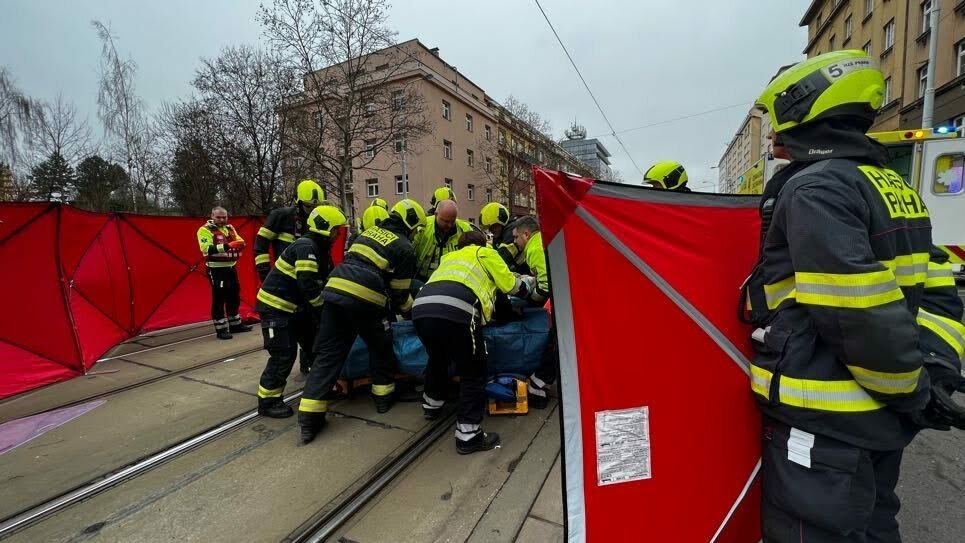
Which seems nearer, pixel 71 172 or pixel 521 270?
pixel 521 270

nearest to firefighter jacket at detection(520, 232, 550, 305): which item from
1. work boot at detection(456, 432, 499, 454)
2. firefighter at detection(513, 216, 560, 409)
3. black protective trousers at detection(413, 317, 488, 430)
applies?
firefighter at detection(513, 216, 560, 409)

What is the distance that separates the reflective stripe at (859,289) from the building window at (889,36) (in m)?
26.3

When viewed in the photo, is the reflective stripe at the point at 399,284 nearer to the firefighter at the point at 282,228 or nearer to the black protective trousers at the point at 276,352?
the black protective trousers at the point at 276,352

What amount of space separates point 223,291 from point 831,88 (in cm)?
706

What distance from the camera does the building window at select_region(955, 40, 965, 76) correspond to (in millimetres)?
14289

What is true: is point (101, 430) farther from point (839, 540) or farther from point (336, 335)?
point (839, 540)

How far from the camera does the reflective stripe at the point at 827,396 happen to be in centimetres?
121

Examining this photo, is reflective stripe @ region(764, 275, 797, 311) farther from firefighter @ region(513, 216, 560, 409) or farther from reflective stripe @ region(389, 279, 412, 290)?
reflective stripe @ region(389, 279, 412, 290)

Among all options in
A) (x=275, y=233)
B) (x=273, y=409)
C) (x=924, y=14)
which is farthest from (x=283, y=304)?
(x=924, y=14)

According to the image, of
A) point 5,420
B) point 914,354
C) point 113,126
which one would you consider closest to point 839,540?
point 914,354

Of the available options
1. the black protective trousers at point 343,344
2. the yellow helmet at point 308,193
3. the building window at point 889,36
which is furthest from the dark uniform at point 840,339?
the building window at point 889,36

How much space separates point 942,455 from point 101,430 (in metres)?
6.25

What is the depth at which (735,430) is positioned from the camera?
1465mm

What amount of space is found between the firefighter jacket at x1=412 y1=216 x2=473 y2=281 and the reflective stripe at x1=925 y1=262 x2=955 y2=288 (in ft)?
12.7
